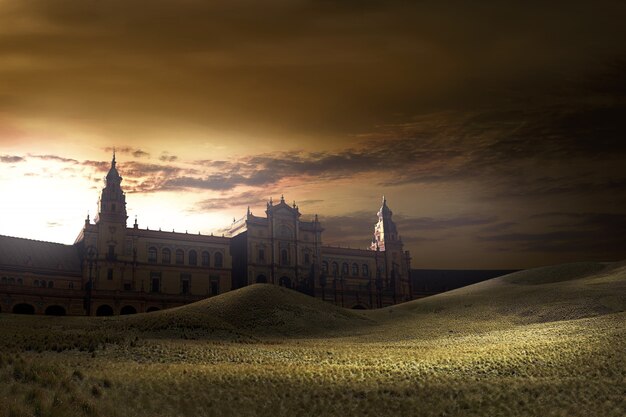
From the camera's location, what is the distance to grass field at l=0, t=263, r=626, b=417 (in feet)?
86.5

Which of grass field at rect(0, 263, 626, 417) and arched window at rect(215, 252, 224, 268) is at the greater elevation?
arched window at rect(215, 252, 224, 268)

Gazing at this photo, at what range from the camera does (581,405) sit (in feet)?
102

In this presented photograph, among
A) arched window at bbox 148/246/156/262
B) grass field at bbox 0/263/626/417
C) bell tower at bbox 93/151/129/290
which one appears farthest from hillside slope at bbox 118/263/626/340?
arched window at bbox 148/246/156/262

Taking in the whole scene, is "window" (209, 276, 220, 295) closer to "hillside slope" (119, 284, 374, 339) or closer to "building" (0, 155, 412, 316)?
"building" (0, 155, 412, 316)

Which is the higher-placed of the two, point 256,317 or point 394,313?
point 256,317

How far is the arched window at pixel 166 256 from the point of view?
107250 mm

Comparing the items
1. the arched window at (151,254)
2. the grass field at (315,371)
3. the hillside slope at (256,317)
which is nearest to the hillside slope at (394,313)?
the hillside slope at (256,317)

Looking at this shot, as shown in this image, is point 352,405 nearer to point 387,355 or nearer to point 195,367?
point 195,367

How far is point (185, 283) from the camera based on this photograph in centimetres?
10825

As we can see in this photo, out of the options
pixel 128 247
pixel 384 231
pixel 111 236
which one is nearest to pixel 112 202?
pixel 111 236

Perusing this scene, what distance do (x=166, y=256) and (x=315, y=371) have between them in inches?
3030

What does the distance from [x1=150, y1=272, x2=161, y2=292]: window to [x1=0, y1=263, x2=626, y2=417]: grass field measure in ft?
119

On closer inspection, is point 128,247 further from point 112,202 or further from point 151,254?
point 112,202

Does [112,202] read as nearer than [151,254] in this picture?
Yes
